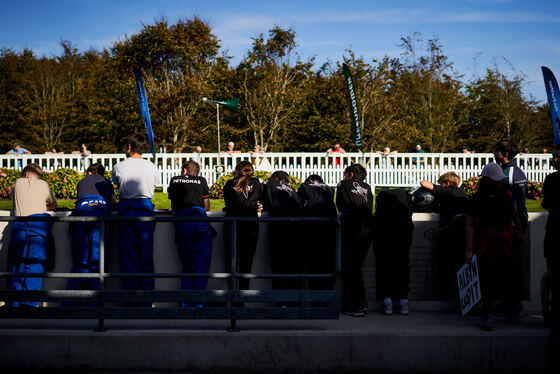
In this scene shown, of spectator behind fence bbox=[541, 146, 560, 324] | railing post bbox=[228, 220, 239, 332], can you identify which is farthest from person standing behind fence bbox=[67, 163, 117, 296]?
spectator behind fence bbox=[541, 146, 560, 324]

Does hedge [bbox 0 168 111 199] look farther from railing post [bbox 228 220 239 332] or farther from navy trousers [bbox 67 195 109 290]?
railing post [bbox 228 220 239 332]

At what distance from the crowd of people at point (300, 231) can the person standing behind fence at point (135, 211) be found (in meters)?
0.01

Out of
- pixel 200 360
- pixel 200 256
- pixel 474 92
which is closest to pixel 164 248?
pixel 200 256

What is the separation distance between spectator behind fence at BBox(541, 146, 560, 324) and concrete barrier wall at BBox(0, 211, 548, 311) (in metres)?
1.10

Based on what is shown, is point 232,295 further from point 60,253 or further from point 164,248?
point 60,253

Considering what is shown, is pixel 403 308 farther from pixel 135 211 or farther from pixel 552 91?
pixel 552 91

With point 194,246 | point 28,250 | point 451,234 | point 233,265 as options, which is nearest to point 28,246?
point 28,250

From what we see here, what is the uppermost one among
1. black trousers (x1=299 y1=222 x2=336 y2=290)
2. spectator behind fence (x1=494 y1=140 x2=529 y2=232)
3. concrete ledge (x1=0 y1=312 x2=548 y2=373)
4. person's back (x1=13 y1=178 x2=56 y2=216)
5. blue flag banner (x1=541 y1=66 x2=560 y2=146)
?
blue flag banner (x1=541 y1=66 x2=560 y2=146)

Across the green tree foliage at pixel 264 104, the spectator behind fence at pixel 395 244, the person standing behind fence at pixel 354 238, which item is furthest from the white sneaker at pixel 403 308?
the green tree foliage at pixel 264 104

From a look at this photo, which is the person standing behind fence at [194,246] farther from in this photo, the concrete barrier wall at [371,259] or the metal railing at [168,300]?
the metal railing at [168,300]

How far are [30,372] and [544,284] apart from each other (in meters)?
4.96

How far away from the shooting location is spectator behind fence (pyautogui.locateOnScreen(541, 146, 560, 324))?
4975mm

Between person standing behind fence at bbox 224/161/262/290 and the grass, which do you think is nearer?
person standing behind fence at bbox 224/161/262/290

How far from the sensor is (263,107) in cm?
3378
